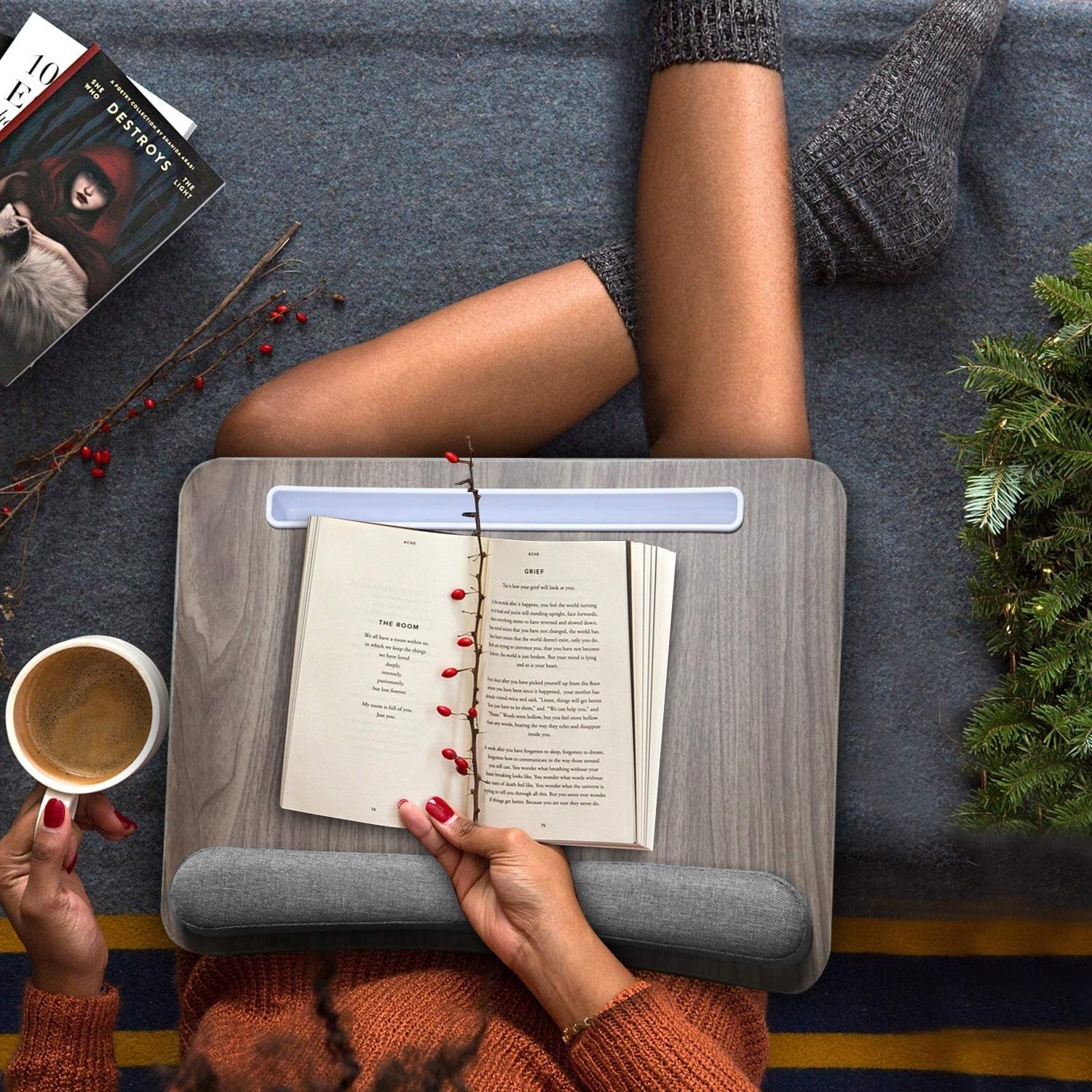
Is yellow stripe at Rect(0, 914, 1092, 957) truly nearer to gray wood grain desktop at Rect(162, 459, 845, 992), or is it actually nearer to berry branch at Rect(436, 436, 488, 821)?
gray wood grain desktop at Rect(162, 459, 845, 992)

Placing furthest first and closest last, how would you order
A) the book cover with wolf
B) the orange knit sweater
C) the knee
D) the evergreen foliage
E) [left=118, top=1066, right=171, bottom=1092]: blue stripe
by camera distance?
[left=118, top=1066, right=171, bottom=1092]: blue stripe
the book cover with wolf
the knee
the evergreen foliage
the orange knit sweater

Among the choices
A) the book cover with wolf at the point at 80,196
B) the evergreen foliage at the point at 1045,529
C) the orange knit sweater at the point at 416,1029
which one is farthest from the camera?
the book cover with wolf at the point at 80,196

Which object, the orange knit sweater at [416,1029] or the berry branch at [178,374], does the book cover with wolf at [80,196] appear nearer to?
the berry branch at [178,374]

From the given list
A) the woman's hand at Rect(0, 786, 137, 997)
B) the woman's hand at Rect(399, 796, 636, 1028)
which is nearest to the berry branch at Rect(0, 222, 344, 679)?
the woman's hand at Rect(0, 786, 137, 997)

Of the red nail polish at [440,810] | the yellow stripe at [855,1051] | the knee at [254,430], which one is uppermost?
the knee at [254,430]

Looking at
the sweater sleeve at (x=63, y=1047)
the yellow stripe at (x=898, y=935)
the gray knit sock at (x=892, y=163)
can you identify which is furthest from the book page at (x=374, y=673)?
the yellow stripe at (x=898, y=935)

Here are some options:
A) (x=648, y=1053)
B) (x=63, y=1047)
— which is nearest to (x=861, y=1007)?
(x=648, y=1053)

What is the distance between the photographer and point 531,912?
63cm

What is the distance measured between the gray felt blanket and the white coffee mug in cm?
38

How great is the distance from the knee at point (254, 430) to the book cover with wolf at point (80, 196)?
0.88 ft

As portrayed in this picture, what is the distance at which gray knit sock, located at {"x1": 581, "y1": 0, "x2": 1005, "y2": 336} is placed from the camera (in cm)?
90

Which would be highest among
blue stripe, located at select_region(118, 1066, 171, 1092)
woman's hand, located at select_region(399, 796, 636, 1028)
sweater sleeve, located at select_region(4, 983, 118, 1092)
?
woman's hand, located at select_region(399, 796, 636, 1028)

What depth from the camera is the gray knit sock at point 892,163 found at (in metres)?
0.90

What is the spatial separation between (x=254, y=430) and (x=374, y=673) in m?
0.32
